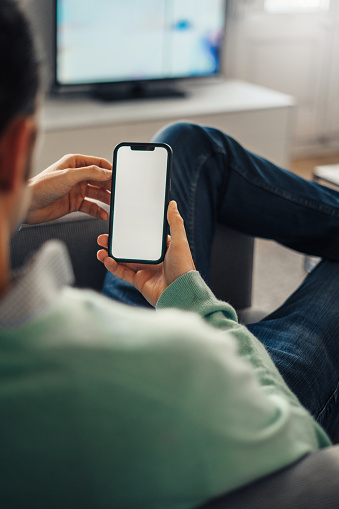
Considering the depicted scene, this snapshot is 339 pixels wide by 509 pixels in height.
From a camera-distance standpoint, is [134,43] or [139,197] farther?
[134,43]

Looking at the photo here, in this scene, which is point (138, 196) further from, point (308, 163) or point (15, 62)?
point (308, 163)

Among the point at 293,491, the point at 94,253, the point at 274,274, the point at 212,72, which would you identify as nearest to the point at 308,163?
the point at 212,72

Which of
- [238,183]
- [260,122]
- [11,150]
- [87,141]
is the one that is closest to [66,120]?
[87,141]

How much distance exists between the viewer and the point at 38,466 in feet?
1.39

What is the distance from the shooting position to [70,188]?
38.4 inches

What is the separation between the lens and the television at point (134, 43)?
2518 millimetres

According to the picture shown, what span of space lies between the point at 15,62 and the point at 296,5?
10.5 feet

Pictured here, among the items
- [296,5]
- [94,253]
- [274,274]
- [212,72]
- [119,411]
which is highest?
[296,5]

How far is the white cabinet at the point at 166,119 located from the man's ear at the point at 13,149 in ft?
6.20

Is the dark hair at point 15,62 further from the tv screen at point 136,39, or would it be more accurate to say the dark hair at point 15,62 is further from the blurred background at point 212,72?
the tv screen at point 136,39

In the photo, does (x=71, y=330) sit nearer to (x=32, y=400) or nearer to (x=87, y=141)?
(x=32, y=400)

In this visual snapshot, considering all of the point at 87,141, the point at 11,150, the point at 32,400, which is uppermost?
the point at 11,150

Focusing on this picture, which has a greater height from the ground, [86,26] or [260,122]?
[86,26]

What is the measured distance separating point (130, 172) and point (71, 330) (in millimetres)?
572
